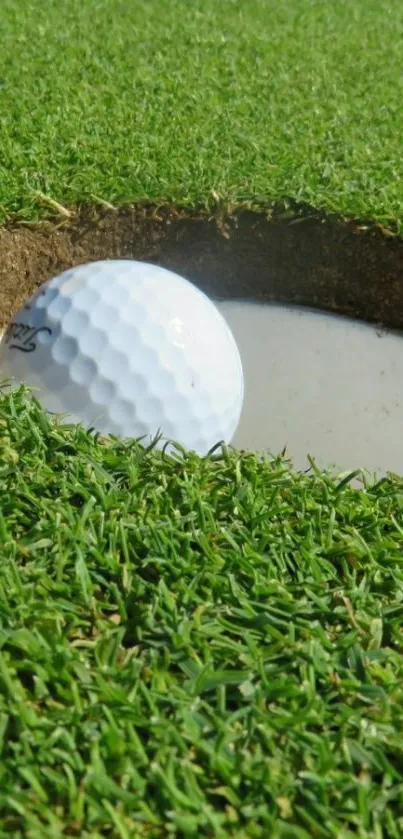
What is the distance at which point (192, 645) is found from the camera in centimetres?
132

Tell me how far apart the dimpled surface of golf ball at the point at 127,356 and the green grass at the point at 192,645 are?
0.20m

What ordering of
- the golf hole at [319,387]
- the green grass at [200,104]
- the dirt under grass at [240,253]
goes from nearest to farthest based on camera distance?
the golf hole at [319,387] → the dirt under grass at [240,253] → the green grass at [200,104]

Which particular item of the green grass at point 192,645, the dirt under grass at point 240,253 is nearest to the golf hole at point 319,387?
the dirt under grass at point 240,253

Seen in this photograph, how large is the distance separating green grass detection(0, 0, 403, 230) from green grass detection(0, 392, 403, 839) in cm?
151

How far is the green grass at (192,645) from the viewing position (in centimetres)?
112

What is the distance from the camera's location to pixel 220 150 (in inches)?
131

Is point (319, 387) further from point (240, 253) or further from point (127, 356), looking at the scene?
point (127, 356)

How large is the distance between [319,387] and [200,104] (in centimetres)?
160

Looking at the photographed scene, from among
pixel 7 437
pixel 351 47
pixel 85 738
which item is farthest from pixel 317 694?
pixel 351 47

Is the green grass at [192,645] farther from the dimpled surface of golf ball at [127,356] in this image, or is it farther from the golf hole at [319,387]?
the golf hole at [319,387]

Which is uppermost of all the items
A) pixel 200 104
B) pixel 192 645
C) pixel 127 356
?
pixel 200 104

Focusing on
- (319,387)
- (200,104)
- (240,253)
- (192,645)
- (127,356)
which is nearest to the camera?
(192,645)

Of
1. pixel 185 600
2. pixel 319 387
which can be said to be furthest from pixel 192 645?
pixel 319 387

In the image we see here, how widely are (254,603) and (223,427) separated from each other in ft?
2.70
